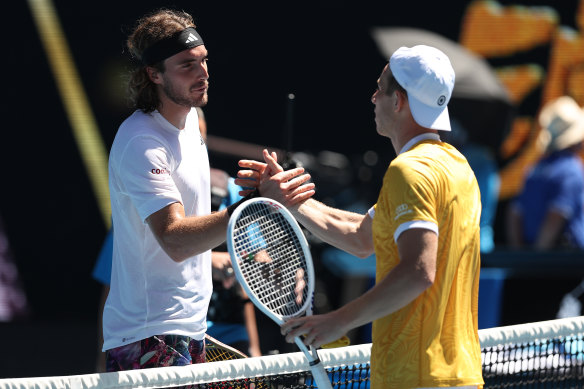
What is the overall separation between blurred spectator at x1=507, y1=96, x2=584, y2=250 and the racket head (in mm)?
4504

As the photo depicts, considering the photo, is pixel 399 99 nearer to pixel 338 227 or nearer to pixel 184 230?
pixel 338 227

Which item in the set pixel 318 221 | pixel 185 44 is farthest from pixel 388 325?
pixel 185 44

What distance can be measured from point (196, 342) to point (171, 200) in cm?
50

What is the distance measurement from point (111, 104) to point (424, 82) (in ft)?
16.8

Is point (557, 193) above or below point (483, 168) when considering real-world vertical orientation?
below

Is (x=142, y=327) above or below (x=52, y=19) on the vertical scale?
below

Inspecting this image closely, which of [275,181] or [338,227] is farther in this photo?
[338,227]

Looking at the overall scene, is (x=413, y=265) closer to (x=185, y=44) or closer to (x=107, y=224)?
(x=185, y=44)

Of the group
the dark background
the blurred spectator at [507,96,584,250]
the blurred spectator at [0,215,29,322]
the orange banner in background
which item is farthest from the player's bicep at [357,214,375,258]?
the orange banner in background

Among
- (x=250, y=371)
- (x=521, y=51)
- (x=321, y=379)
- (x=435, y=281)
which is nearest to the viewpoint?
(x=435, y=281)

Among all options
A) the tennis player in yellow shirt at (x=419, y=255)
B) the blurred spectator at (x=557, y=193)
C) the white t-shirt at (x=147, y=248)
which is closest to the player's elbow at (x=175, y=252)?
the white t-shirt at (x=147, y=248)

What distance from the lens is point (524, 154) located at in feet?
26.4

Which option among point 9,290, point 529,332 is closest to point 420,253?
point 529,332

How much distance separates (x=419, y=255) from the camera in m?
2.33
